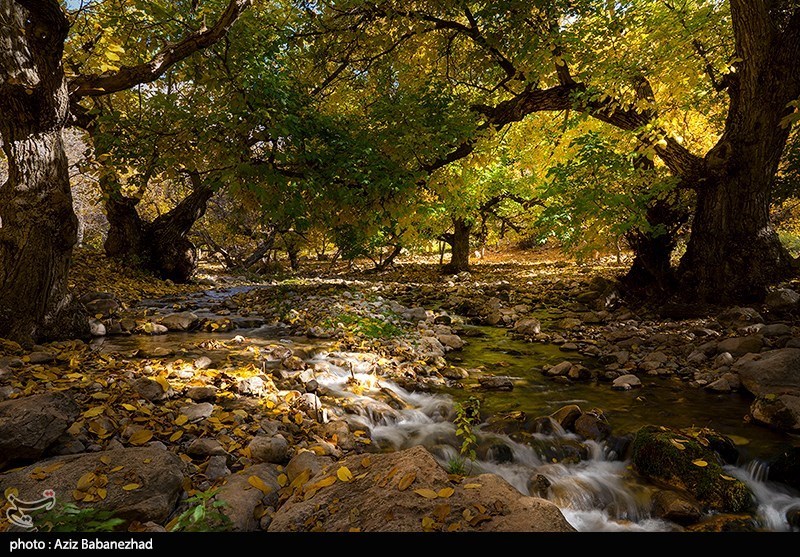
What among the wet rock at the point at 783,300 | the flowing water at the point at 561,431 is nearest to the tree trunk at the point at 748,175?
the wet rock at the point at 783,300

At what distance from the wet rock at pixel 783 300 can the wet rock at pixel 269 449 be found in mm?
9211

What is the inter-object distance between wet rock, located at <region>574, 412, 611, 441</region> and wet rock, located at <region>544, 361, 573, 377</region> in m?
1.69

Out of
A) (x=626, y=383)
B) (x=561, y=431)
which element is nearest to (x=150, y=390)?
(x=561, y=431)

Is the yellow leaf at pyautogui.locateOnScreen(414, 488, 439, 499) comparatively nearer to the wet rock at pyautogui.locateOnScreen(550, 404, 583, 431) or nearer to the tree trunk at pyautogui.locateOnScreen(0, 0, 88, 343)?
the wet rock at pyautogui.locateOnScreen(550, 404, 583, 431)

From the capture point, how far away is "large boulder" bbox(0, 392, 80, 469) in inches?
106

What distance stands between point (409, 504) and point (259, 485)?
44.3 inches

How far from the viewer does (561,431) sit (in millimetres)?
4574

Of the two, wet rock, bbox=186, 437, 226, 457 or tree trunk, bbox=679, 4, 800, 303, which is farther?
tree trunk, bbox=679, 4, 800, 303

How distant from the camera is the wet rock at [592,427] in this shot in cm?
441

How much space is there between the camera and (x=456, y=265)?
65.7 ft

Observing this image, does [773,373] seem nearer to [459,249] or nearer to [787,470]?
[787,470]

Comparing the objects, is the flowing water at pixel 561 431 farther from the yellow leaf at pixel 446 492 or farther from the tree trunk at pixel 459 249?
the tree trunk at pixel 459 249

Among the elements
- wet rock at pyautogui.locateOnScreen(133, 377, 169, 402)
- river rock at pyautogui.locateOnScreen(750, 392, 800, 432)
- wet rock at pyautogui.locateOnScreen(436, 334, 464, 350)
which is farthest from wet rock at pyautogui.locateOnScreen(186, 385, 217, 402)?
river rock at pyautogui.locateOnScreen(750, 392, 800, 432)

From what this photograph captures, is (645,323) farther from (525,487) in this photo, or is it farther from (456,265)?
(456,265)
